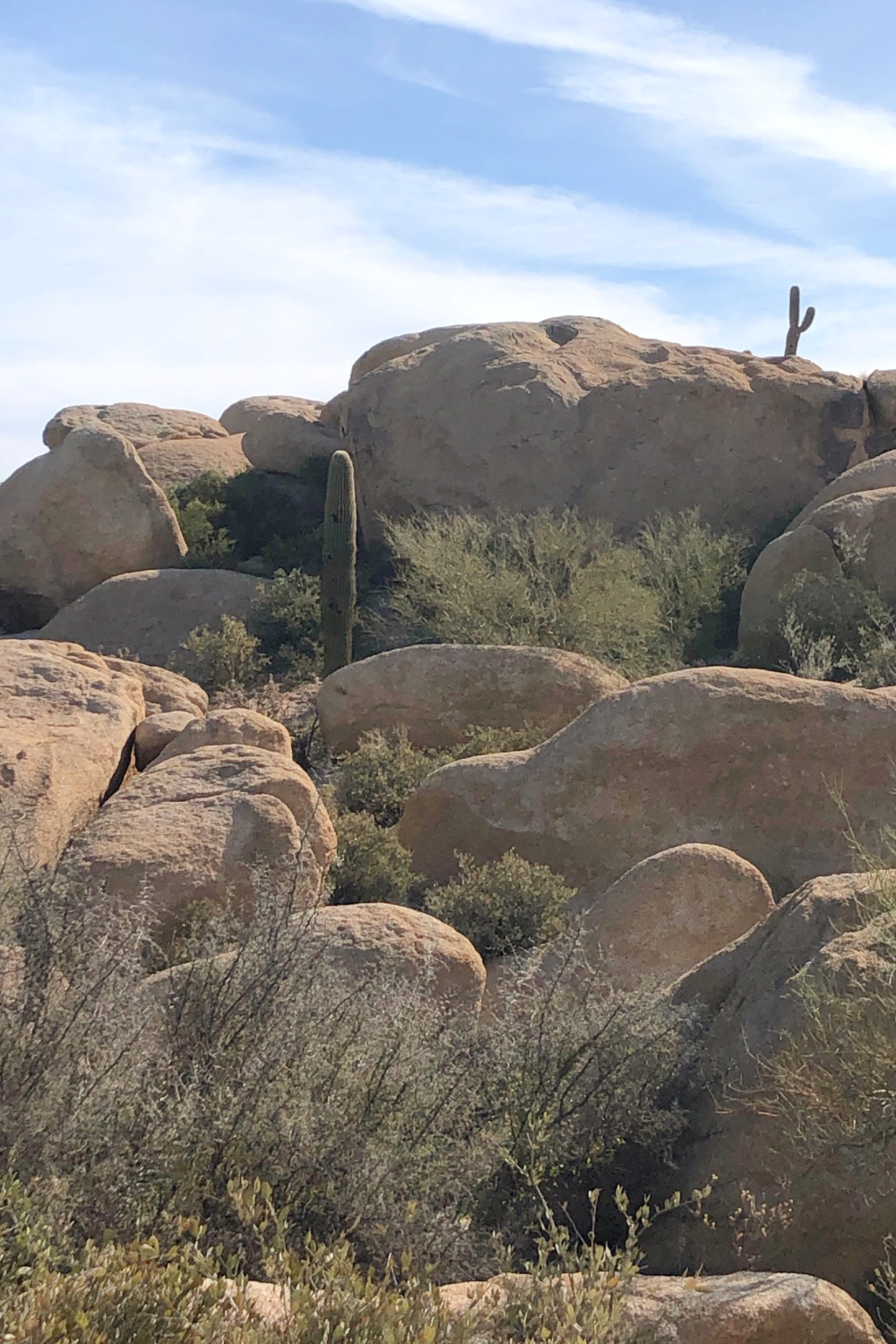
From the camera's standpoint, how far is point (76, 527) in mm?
16844

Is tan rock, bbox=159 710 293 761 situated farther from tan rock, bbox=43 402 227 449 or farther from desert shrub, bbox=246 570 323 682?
tan rock, bbox=43 402 227 449

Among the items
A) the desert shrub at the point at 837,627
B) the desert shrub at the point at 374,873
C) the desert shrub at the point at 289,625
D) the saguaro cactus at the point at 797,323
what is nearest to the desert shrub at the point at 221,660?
the desert shrub at the point at 289,625

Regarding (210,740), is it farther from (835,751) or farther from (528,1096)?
(528,1096)

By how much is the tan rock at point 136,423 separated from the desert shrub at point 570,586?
765cm

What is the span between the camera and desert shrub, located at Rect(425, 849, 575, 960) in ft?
24.2

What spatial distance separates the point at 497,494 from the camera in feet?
57.5

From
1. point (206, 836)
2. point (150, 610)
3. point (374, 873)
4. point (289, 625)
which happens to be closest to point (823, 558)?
point (289, 625)

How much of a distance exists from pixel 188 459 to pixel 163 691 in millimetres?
11082

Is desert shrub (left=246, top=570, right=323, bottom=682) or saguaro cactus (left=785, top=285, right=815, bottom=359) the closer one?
desert shrub (left=246, top=570, right=323, bottom=682)

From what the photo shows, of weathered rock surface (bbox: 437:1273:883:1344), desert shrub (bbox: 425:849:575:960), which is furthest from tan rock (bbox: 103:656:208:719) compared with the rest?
weathered rock surface (bbox: 437:1273:883:1344)

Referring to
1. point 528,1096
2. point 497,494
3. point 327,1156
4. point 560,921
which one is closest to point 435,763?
point 560,921

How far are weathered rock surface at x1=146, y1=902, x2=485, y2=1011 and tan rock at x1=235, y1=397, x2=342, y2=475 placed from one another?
48.3ft

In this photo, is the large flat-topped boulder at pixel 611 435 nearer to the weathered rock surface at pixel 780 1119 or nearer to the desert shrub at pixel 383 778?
the desert shrub at pixel 383 778

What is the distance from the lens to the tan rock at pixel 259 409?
21.6 metres
